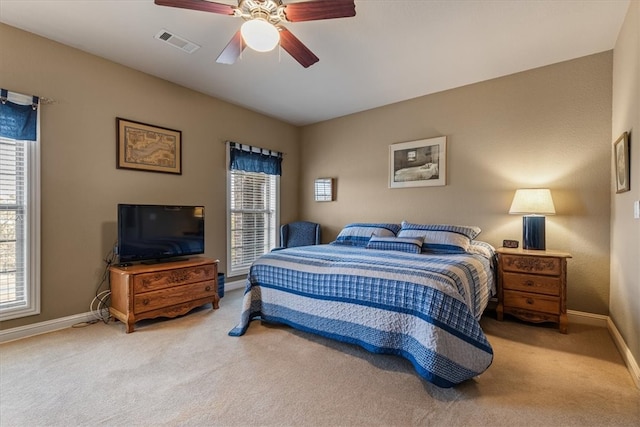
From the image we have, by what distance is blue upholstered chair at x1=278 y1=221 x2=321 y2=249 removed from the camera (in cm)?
473

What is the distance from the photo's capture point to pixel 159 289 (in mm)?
2934

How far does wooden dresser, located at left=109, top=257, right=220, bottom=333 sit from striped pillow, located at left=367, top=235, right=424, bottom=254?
1.84m

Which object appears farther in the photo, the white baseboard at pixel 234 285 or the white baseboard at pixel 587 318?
the white baseboard at pixel 234 285

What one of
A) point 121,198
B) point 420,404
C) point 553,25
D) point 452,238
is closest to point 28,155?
point 121,198

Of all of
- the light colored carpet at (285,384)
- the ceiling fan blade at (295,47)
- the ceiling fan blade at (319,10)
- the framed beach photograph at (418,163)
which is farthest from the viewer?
the framed beach photograph at (418,163)

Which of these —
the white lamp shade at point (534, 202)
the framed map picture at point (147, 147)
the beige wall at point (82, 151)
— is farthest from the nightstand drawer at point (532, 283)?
the framed map picture at point (147, 147)

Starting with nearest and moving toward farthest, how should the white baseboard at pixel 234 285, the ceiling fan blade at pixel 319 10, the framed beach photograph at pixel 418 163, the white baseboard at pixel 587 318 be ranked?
the ceiling fan blade at pixel 319 10 → the white baseboard at pixel 587 318 → the framed beach photograph at pixel 418 163 → the white baseboard at pixel 234 285

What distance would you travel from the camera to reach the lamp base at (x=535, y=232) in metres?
2.98

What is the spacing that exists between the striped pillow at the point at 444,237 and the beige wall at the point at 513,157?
446 millimetres

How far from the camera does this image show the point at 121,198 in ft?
10.5

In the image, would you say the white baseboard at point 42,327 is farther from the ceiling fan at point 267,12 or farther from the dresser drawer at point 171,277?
the ceiling fan at point 267,12

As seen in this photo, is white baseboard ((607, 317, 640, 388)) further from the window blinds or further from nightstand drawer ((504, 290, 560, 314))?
the window blinds

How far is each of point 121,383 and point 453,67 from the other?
3993mm

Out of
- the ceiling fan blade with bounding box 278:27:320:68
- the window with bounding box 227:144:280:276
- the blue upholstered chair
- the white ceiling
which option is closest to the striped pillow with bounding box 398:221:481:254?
the blue upholstered chair
